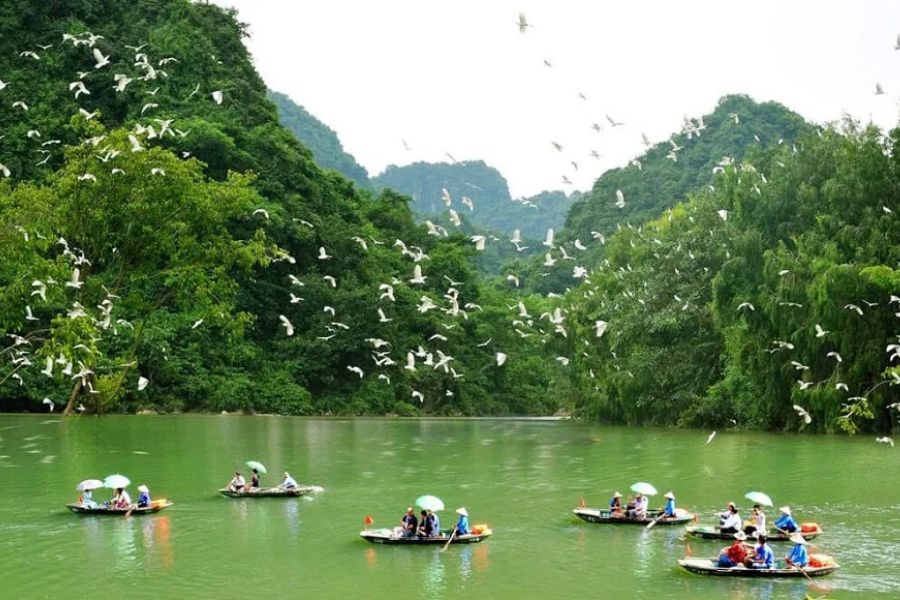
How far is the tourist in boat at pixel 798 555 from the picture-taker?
19125 mm

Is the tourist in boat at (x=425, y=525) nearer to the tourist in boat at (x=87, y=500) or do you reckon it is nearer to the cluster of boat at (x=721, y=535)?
the cluster of boat at (x=721, y=535)

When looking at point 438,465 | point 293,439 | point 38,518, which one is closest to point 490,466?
point 438,465

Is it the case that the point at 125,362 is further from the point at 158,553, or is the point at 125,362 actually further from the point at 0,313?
the point at 158,553

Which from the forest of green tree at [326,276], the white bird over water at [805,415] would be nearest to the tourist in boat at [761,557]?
the forest of green tree at [326,276]

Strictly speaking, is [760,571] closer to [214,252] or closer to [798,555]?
[798,555]

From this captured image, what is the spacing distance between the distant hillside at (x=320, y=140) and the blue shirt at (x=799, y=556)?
13781cm

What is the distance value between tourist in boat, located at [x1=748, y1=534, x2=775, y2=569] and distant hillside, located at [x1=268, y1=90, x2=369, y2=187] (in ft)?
452

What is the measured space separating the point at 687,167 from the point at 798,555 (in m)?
97.2

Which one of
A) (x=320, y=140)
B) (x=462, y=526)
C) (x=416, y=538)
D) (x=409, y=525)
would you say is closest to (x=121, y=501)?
(x=409, y=525)

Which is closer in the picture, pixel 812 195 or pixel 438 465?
pixel 438 465

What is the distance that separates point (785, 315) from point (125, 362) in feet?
105

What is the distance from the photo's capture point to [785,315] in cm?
4297

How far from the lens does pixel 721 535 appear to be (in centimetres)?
2244

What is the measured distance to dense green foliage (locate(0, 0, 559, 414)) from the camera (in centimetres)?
4656
